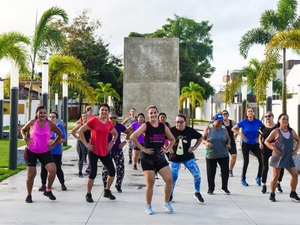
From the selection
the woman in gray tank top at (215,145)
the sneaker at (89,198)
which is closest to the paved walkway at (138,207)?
the sneaker at (89,198)

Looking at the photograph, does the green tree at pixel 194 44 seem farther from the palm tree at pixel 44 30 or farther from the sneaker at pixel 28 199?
the sneaker at pixel 28 199

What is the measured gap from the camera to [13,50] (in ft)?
47.8

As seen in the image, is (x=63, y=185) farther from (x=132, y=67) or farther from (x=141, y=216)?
(x=132, y=67)

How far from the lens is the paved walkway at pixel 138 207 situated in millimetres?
6648

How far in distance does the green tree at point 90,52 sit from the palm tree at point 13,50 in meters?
41.1

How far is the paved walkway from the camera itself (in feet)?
21.8

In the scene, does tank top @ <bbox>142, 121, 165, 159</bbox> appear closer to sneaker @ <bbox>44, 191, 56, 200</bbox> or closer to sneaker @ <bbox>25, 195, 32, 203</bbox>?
sneaker @ <bbox>44, 191, 56, 200</bbox>

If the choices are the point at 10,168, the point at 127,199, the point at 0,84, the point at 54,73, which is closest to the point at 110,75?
the point at 0,84

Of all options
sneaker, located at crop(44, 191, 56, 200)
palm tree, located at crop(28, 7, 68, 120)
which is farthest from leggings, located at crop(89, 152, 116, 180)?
palm tree, located at crop(28, 7, 68, 120)

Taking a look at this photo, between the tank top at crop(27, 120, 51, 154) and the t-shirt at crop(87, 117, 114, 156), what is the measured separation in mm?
755

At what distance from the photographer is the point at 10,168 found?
12.4 metres

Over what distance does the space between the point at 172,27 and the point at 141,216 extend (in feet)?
191

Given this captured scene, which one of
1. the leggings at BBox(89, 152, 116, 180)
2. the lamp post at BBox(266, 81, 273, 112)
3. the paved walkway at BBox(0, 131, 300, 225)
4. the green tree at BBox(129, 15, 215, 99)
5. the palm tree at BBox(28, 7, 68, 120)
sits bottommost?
the paved walkway at BBox(0, 131, 300, 225)

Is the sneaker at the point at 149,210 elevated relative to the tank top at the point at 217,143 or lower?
lower
